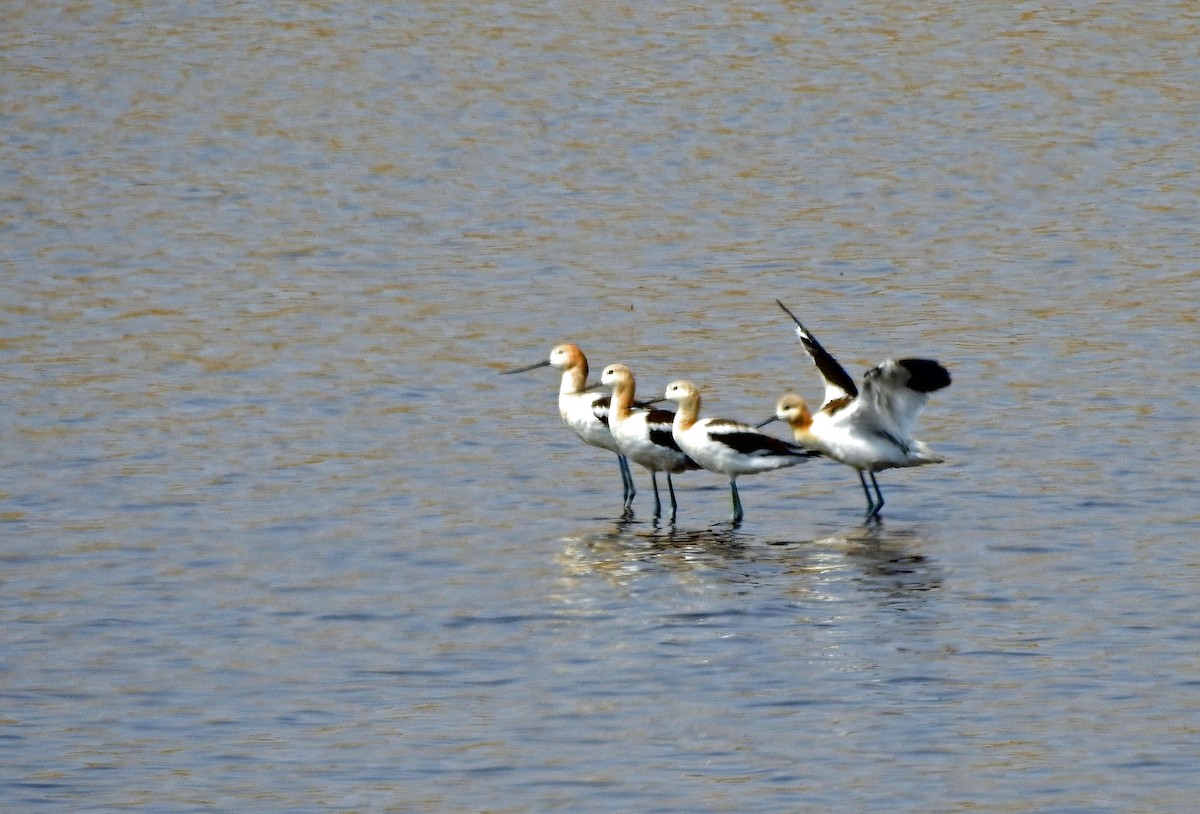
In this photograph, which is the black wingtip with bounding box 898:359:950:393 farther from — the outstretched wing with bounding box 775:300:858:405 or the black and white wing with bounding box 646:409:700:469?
the black and white wing with bounding box 646:409:700:469

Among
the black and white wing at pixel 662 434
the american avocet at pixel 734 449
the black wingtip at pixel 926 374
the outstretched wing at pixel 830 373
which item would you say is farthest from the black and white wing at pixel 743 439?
the black wingtip at pixel 926 374

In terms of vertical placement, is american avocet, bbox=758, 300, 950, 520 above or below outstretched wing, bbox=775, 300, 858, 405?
below

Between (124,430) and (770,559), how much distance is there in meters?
5.98

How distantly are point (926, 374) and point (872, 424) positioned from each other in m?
0.82

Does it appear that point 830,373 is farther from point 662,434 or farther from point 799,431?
point 662,434

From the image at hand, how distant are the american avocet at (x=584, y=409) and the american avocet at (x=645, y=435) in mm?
207

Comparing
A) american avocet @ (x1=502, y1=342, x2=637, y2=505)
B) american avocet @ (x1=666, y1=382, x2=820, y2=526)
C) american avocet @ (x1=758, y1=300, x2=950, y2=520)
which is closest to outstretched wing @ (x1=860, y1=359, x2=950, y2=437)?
american avocet @ (x1=758, y1=300, x2=950, y2=520)

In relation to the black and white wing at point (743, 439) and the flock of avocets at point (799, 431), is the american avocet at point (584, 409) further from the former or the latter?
the black and white wing at point (743, 439)

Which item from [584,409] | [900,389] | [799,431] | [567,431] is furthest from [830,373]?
[567,431]

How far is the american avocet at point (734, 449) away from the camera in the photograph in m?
14.2

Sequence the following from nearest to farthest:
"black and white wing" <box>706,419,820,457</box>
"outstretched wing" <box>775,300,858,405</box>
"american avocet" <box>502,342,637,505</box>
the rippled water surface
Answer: the rippled water surface → "black and white wing" <box>706,419,820,457</box> → "outstretched wing" <box>775,300,858,405</box> → "american avocet" <box>502,342,637,505</box>

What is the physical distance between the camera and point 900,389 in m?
14.0

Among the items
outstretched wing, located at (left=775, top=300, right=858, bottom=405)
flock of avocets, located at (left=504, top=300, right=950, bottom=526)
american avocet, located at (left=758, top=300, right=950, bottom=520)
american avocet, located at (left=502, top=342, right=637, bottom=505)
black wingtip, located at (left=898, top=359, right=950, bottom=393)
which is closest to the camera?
black wingtip, located at (left=898, top=359, right=950, bottom=393)

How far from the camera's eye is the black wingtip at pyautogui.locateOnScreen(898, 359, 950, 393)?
1348 cm
